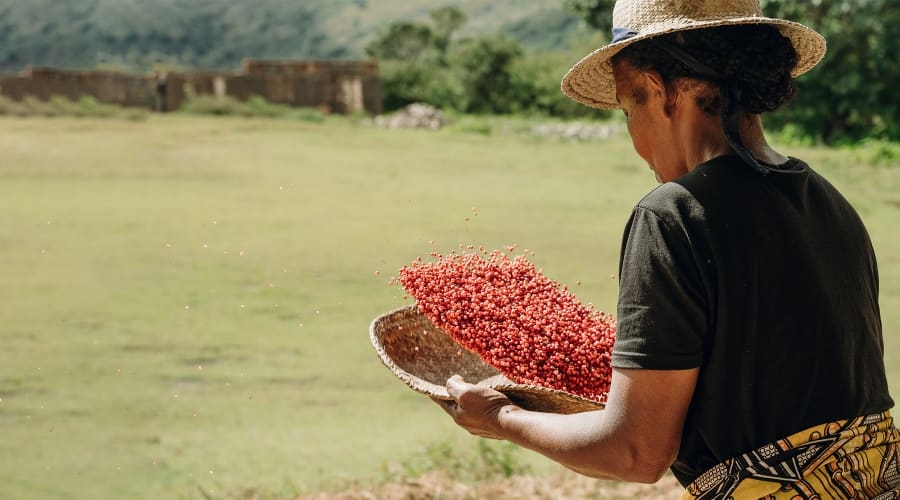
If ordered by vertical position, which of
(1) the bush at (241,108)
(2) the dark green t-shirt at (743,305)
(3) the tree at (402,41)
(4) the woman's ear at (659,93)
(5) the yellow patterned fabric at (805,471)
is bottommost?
(1) the bush at (241,108)

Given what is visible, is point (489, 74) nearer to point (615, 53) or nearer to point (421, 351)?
point (421, 351)

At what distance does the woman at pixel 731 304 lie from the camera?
1.32 m

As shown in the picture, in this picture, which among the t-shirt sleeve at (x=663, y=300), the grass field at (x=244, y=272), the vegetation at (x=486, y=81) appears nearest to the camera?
the t-shirt sleeve at (x=663, y=300)

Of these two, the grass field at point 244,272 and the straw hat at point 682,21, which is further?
the grass field at point 244,272

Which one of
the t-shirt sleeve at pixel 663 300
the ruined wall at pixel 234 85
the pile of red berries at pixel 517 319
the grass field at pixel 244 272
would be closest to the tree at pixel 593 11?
the grass field at pixel 244 272

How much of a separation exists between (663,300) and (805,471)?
0.32 metres

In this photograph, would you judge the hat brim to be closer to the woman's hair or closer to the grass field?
the woman's hair

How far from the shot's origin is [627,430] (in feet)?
4.46

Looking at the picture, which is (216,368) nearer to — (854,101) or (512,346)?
(512,346)

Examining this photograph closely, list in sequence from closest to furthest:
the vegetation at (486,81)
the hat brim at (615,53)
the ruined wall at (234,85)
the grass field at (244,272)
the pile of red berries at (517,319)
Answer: the hat brim at (615,53), the pile of red berries at (517,319), the grass field at (244,272), the ruined wall at (234,85), the vegetation at (486,81)

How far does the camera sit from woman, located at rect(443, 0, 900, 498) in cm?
132

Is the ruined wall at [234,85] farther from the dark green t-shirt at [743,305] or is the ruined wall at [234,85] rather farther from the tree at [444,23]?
the tree at [444,23]

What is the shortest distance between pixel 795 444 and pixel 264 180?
37.0ft

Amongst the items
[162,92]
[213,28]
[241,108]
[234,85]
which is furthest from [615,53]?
[213,28]
